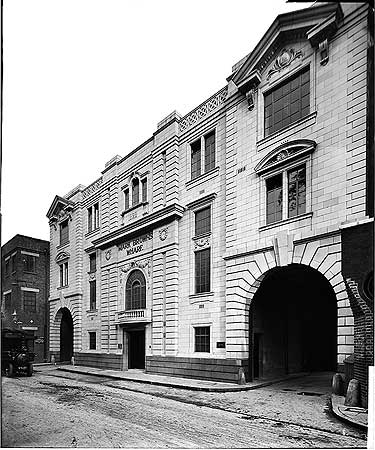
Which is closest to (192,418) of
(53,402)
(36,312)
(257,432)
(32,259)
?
(257,432)

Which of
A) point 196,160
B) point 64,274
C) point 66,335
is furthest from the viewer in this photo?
point 196,160

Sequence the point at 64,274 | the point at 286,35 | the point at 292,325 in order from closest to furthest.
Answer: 1. the point at 286,35
2. the point at 64,274
3. the point at 292,325

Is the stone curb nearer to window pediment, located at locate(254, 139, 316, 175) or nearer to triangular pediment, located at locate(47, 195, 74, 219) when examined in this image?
window pediment, located at locate(254, 139, 316, 175)

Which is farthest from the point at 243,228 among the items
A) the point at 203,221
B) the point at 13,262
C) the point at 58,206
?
→ the point at 13,262

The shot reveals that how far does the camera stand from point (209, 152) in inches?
446

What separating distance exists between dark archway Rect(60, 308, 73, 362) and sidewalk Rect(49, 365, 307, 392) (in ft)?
0.83

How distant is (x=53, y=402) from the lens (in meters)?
7.39

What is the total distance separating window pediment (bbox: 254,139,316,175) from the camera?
832 centimetres

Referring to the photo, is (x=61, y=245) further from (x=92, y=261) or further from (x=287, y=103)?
(x=287, y=103)

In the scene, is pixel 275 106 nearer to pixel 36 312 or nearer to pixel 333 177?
pixel 333 177

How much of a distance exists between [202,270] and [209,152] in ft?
10.8

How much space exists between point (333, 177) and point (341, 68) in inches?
76.8

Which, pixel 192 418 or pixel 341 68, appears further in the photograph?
pixel 341 68

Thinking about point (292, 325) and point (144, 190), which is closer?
point (144, 190)
